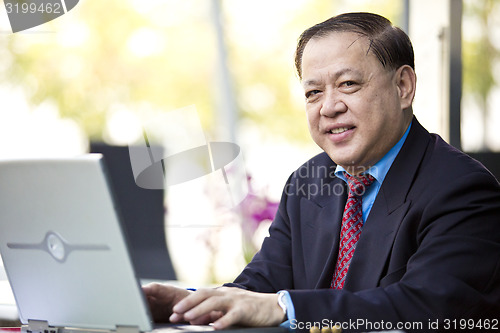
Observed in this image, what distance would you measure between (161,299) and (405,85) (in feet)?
2.82

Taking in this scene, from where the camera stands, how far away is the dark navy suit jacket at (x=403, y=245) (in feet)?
4.66

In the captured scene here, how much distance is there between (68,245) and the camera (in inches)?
49.6

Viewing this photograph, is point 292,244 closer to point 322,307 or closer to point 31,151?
point 322,307

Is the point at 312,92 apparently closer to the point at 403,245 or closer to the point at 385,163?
the point at 385,163

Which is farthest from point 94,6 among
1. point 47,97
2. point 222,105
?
point 222,105

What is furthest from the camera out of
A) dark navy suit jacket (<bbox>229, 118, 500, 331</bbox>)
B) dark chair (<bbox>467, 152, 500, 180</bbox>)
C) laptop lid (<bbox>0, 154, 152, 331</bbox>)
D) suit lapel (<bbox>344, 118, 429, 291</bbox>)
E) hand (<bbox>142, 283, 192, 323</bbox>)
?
dark chair (<bbox>467, 152, 500, 180</bbox>)

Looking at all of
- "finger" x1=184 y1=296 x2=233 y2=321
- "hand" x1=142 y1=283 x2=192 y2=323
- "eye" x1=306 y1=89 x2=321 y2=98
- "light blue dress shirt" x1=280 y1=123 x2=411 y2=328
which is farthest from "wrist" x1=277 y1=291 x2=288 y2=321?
"eye" x1=306 y1=89 x2=321 y2=98

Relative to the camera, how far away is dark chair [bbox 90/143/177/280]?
442 cm

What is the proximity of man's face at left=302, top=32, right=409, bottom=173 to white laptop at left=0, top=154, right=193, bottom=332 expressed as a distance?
2.51ft

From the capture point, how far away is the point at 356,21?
1.78 metres

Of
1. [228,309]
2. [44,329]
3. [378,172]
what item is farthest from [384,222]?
[44,329]

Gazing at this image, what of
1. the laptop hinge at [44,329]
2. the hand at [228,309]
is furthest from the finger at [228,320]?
the laptop hinge at [44,329]

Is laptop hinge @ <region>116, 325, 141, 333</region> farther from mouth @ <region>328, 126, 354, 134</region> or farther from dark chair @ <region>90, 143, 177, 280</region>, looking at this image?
dark chair @ <region>90, 143, 177, 280</region>

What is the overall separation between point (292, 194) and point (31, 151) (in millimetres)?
3692
